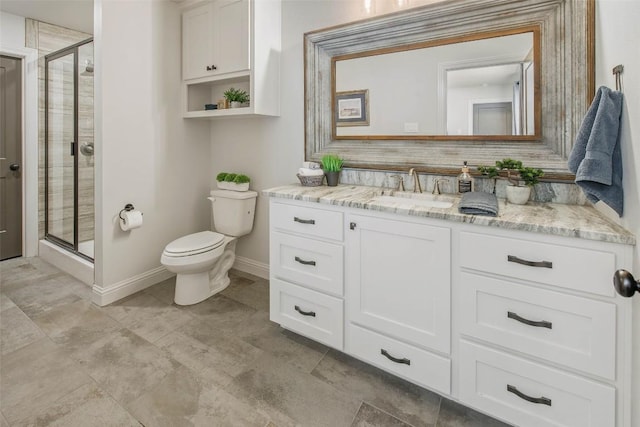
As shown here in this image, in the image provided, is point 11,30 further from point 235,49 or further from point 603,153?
point 603,153

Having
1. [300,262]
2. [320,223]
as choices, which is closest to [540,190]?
[320,223]

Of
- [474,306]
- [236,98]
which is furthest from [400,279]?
[236,98]

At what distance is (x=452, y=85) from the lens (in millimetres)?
1915

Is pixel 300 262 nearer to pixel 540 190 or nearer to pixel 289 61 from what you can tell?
pixel 540 190

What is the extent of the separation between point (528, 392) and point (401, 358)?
51 centimetres

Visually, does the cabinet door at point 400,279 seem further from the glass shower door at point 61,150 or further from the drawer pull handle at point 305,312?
the glass shower door at point 61,150

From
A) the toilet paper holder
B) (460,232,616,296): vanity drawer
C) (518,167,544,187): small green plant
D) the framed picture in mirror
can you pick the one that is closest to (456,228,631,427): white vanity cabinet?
(460,232,616,296): vanity drawer

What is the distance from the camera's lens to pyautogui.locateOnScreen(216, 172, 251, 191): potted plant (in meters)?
2.78

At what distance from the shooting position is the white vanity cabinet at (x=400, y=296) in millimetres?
1443

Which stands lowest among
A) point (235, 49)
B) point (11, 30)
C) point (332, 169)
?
point (332, 169)

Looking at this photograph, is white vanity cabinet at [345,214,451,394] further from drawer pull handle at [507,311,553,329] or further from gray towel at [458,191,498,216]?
drawer pull handle at [507,311,553,329]

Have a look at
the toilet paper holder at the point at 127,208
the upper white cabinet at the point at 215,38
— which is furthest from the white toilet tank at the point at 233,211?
the upper white cabinet at the point at 215,38

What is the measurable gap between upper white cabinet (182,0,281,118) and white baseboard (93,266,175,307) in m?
1.38

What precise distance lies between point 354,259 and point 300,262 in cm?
35
